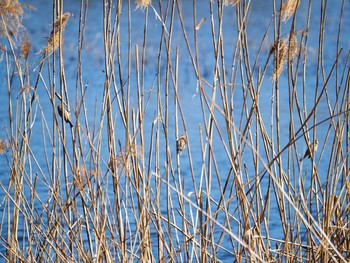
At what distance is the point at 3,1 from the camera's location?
6.23 feet

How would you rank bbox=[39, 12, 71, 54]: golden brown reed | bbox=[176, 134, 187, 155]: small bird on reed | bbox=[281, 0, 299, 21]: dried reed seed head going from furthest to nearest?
bbox=[176, 134, 187, 155]: small bird on reed → bbox=[39, 12, 71, 54]: golden brown reed → bbox=[281, 0, 299, 21]: dried reed seed head

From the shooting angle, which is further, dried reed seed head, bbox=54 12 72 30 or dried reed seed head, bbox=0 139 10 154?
dried reed seed head, bbox=0 139 10 154

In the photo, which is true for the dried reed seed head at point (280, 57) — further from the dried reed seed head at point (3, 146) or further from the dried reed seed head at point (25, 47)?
the dried reed seed head at point (3, 146)

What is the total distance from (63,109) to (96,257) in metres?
0.38

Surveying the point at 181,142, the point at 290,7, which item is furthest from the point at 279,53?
the point at 181,142

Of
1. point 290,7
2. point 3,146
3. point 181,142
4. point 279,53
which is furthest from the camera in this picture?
point 3,146

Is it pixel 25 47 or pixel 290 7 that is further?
pixel 25 47

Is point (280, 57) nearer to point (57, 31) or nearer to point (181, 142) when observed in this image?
point (181, 142)

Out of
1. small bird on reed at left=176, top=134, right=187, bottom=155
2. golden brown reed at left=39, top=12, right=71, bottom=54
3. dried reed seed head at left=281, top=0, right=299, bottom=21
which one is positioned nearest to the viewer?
dried reed seed head at left=281, top=0, right=299, bottom=21

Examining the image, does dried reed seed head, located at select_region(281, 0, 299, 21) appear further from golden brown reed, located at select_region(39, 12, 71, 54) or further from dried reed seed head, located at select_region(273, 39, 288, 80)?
golden brown reed, located at select_region(39, 12, 71, 54)

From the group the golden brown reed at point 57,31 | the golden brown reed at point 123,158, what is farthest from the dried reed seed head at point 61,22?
the golden brown reed at point 123,158

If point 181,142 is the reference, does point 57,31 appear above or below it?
above

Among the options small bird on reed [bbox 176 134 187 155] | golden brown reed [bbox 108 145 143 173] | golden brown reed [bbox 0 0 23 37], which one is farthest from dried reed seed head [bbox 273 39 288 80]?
golden brown reed [bbox 0 0 23 37]

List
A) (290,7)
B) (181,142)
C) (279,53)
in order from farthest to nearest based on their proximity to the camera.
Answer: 1. (181,142)
2. (279,53)
3. (290,7)
